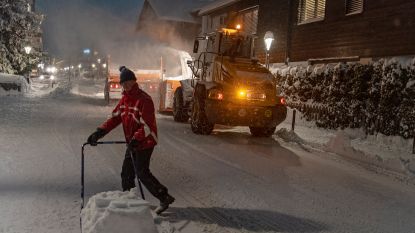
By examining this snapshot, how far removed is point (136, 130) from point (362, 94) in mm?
9853

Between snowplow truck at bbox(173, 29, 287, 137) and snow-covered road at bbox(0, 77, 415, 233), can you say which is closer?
snow-covered road at bbox(0, 77, 415, 233)

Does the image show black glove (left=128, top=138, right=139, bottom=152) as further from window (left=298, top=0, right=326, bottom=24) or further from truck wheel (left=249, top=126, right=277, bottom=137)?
window (left=298, top=0, right=326, bottom=24)

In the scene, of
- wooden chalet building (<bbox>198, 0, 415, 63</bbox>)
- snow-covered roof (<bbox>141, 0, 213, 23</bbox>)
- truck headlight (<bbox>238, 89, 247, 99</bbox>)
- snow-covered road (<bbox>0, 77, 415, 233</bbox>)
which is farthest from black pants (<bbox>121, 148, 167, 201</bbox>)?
snow-covered roof (<bbox>141, 0, 213, 23</bbox>)

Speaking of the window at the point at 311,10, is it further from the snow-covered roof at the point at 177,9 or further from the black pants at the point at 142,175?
the snow-covered roof at the point at 177,9

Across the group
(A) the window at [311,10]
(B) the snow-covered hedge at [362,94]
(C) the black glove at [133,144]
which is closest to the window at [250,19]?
(A) the window at [311,10]

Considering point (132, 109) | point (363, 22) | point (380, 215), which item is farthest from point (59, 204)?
point (363, 22)

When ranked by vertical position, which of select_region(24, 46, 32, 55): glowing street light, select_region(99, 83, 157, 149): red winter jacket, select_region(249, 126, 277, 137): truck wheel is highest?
select_region(24, 46, 32, 55): glowing street light

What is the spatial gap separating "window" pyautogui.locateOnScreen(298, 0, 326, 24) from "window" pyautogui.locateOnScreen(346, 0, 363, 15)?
146 centimetres

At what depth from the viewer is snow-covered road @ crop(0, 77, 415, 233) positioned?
530cm

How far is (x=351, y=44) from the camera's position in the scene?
16.8 metres

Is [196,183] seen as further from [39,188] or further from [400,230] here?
[400,230]

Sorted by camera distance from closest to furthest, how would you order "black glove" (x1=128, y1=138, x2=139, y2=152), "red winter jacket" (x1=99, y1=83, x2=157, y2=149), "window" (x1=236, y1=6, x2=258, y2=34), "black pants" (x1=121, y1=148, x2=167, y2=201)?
"black glove" (x1=128, y1=138, x2=139, y2=152) < "red winter jacket" (x1=99, y1=83, x2=157, y2=149) < "black pants" (x1=121, y1=148, x2=167, y2=201) < "window" (x1=236, y1=6, x2=258, y2=34)

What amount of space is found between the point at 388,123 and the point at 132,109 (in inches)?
355

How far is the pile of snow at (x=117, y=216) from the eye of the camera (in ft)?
12.9
